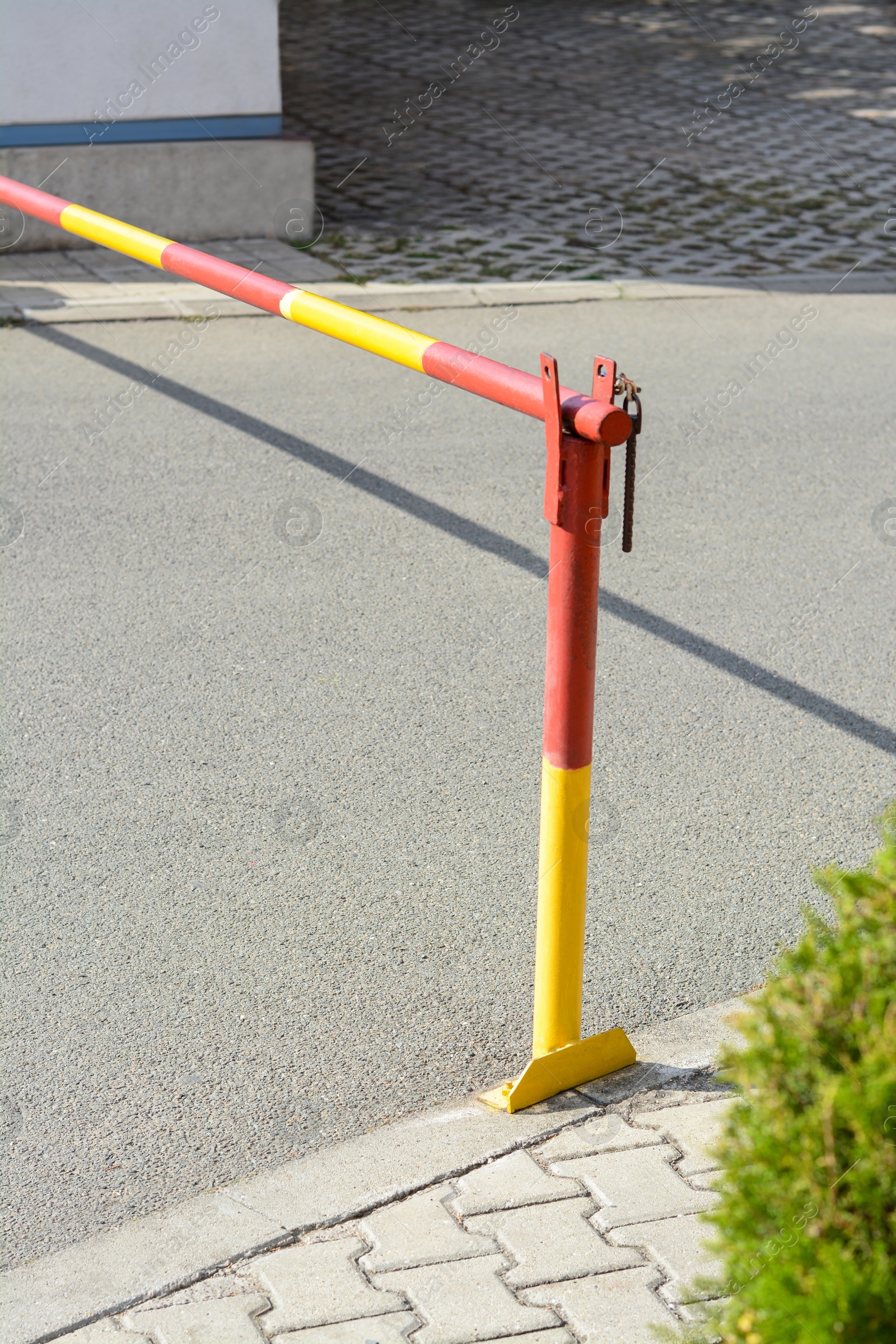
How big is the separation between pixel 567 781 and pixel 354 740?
1.71 m

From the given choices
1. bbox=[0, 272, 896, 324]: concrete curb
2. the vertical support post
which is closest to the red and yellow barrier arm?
the vertical support post

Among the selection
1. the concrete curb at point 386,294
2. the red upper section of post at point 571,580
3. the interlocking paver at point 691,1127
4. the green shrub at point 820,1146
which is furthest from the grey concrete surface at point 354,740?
the green shrub at point 820,1146

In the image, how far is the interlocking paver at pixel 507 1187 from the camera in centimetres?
298

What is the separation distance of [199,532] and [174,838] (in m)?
2.32

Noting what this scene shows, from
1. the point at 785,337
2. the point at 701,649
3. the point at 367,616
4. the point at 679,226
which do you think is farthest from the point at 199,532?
→ the point at 679,226

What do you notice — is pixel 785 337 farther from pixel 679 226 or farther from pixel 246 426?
pixel 246 426

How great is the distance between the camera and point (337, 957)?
3.84m

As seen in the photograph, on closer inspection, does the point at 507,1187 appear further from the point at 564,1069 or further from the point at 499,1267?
the point at 564,1069

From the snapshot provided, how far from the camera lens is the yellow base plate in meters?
3.30

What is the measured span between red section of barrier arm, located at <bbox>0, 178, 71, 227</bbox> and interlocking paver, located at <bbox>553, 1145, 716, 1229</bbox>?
477cm

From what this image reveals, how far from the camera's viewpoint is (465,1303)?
2.71 metres

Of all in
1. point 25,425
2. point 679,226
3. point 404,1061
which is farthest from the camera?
point 679,226

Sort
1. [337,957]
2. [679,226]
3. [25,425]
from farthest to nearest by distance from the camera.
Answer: [679,226] < [25,425] < [337,957]

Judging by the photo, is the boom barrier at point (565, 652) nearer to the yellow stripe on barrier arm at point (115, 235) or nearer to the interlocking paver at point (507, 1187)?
the interlocking paver at point (507, 1187)
